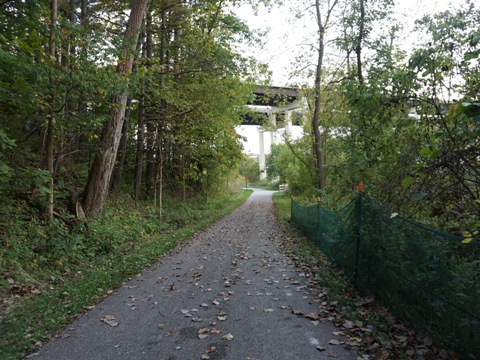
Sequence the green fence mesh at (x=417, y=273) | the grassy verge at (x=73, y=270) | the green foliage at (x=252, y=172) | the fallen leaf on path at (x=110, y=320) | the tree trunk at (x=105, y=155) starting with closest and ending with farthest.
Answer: the green fence mesh at (x=417, y=273) < the grassy verge at (x=73, y=270) < the fallen leaf on path at (x=110, y=320) < the tree trunk at (x=105, y=155) < the green foliage at (x=252, y=172)

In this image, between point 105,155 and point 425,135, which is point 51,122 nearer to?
point 105,155

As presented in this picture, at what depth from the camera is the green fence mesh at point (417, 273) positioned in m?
3.14

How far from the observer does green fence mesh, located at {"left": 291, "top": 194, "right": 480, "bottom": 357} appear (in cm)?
314

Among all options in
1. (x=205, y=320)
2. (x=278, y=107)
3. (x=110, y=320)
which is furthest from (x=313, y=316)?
(x=278, y=107)

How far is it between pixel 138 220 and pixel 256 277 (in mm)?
7092

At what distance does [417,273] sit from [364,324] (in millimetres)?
1033

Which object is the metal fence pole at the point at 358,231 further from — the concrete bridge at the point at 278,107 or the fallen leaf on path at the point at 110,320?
the concrete bridge at the point at 278,107

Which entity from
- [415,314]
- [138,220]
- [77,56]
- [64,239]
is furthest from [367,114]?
[138,220]

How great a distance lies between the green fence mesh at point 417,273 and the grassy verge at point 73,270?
452cm

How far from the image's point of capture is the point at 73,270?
7285 millimetres

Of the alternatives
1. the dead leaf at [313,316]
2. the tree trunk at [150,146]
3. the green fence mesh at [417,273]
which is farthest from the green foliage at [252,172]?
the dead leaf at [313,316]

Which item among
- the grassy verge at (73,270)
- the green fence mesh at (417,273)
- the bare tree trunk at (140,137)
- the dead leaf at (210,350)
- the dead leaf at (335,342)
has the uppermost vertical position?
the bare tree trunk at (140,137)

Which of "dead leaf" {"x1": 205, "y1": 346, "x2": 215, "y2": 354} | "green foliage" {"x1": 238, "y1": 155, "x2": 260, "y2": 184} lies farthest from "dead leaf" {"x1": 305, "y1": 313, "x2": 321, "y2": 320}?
"green foliage" {"x1": 238, "y1": 155, "x2": 260, "y2": 184}

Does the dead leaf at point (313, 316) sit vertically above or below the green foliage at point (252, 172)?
above
